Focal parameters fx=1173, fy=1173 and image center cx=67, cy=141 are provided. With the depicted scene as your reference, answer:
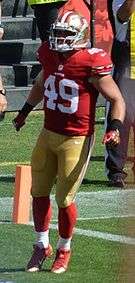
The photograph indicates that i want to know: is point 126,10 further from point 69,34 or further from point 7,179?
point 69,34

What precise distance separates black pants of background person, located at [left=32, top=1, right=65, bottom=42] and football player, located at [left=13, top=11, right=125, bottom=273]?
4158 mm

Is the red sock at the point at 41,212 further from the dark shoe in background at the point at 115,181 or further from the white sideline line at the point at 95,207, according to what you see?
the dark shoe in background at the point at 115,181

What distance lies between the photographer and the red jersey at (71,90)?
6902mm

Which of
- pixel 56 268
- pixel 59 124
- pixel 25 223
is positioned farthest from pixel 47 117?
pixel 25 223

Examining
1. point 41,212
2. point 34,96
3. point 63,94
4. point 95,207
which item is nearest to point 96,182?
point 95,207

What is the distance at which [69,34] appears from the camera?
692 centimetres

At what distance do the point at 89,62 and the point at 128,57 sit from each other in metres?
3.10

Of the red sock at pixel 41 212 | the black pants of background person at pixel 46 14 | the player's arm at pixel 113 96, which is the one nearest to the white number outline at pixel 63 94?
→ the player's arm at pixel 113 96

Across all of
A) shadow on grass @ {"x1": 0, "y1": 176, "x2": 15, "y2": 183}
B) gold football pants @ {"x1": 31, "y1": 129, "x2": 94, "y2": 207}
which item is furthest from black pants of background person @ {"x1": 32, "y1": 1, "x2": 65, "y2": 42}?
gold football pants @ {"x1": 31, "y1": 129, "x2": 94, "y2": 207}

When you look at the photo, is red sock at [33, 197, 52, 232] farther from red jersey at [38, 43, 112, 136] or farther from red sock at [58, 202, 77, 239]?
red jersey at [38, 43, 112, 136]

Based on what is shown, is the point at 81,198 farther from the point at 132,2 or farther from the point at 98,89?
the point at 98,89

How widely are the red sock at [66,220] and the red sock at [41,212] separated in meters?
0.13

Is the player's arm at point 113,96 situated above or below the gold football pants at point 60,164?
above

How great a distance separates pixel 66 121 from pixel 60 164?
270 mm
